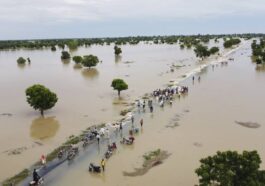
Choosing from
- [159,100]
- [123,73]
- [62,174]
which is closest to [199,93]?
[159,100]

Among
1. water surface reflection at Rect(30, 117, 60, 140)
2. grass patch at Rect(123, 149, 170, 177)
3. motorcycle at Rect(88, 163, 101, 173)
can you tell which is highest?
motorcycle at Rect(88, 163, 101, 173)

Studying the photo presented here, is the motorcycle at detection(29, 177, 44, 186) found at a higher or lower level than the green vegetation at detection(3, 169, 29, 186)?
higher

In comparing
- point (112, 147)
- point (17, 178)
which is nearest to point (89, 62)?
point (112, 147)

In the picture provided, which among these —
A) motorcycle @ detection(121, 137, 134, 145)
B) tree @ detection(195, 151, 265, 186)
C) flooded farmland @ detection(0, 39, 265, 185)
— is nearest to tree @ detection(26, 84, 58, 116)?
flooded farmland @ detection(0, 39, 265, 185)

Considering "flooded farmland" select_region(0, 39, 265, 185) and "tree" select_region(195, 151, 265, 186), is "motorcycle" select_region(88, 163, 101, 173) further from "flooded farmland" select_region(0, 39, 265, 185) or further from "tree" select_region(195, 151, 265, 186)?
"tree" select_region(195, 151, 265, 186)

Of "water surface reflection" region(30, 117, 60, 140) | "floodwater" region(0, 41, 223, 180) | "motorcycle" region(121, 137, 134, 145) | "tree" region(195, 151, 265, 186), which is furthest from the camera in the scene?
"water surface reflection" region(30, 117, 60, 140)

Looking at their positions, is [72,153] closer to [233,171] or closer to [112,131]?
[112,131]

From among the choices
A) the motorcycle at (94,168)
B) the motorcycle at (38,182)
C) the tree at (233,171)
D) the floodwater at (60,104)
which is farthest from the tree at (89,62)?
the tree at (233,171)
